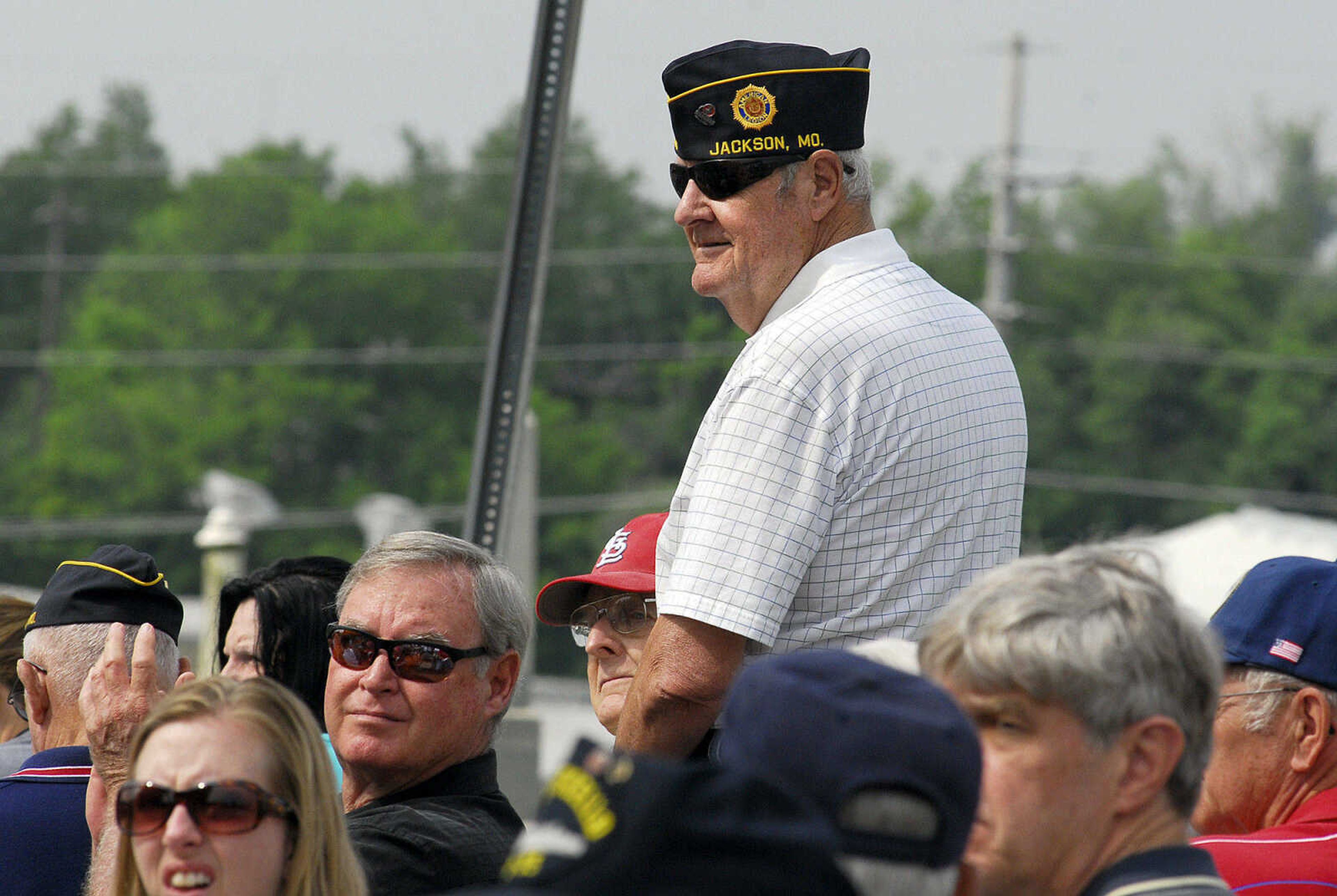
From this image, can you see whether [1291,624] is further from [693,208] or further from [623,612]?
[623,612]

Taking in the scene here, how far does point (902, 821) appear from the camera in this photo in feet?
4.80

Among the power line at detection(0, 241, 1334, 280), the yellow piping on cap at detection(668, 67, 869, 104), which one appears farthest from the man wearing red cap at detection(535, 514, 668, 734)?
the power line at detection(0, 241, 1334, 280)

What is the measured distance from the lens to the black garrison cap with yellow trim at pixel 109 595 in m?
3.31

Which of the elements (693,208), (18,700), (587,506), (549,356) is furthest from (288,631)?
(549,356)

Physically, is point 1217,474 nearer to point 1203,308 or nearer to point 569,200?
point 1203,308

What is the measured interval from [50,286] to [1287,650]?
5891cm

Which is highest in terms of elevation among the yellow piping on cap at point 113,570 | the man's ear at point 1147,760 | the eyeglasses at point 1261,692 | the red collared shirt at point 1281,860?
the man's ear at point 1147,760

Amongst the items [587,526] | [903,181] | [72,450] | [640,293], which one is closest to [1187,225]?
[903,181]

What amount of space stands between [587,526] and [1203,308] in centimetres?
2006

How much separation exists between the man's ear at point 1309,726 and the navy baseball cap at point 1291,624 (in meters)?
0.03

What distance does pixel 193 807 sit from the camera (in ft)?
7.36

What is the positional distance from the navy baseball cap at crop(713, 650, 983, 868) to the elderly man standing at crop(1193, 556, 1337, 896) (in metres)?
1.30

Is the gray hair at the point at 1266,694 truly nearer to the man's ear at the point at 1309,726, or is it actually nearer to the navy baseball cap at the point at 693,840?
the man's ear at the point at 1309,726

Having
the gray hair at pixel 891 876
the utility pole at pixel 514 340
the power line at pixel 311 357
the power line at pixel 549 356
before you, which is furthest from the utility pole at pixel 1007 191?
the gray hair at pixel 891 876
